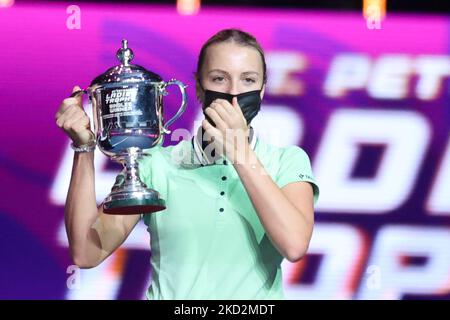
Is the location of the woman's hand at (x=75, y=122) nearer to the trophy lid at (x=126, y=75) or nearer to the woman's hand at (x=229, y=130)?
the trophy lid at (x=126, y=75)

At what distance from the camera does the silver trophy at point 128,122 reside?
2.30 meters

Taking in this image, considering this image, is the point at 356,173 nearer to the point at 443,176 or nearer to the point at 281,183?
the point at 443,176

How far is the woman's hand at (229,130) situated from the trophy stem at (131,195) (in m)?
0.18

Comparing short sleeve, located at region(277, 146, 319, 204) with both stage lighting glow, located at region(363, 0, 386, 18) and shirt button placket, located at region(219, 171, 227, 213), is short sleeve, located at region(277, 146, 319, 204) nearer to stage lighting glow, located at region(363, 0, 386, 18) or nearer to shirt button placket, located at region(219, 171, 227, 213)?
shirt button placket, located at region(219, 171, 227, 213)

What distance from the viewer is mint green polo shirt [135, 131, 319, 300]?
2258 millimetres

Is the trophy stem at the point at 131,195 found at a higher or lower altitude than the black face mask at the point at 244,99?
lower

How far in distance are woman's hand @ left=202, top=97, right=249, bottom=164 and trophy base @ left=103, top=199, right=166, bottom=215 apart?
18 cm

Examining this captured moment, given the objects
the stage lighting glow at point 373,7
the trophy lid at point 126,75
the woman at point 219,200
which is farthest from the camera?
the stage lighting glow at point 373,7

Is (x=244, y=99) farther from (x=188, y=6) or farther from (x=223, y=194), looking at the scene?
(x=188, y=6)

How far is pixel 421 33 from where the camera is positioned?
3.47 m

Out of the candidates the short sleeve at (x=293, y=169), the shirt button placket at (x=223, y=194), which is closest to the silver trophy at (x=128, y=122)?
the shirt button placket at (x=223, y=194)

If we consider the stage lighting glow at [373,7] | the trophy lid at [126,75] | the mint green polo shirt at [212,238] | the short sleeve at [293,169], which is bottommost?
the mint green polo shirt at [212,238]
